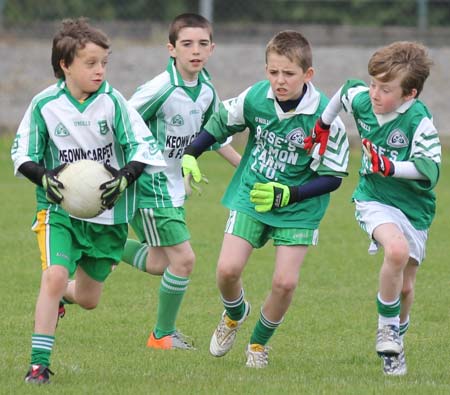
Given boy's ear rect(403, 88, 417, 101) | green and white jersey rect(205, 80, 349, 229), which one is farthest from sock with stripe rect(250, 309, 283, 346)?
boy's ear rect(403, 88, 417, 101)

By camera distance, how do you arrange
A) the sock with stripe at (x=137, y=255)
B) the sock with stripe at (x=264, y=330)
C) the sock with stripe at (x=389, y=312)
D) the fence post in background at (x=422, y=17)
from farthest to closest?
1. the fence post in background at (x=422, y=17)
2. the sock with stripe at (x=137, y=255)
3. the sock with stripe at (x=264, y=330)
4. the sock with stripe at (x=389, y=312)

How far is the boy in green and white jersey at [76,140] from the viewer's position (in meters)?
5.71

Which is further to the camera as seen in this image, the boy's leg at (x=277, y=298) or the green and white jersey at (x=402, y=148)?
the boy's leg at (x=277, y=298)

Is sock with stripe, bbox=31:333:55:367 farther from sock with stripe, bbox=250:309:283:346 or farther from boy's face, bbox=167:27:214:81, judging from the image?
boy's face, bbox=167:27:214:81

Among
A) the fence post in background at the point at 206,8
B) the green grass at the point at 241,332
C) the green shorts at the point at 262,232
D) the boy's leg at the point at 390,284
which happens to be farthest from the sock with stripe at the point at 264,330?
the fence post in background at the point at 206,8

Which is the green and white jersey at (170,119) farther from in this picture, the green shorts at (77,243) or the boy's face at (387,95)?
the boy's face at (387,95)

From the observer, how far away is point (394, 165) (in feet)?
19.1

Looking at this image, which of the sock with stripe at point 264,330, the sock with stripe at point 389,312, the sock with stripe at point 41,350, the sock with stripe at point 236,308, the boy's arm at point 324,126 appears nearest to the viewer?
the sock with stripe at point 41,350

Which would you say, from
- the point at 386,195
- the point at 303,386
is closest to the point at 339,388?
the point at 303,386

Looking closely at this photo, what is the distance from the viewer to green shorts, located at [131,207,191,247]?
7094 mm

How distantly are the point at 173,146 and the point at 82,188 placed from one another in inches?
71.5

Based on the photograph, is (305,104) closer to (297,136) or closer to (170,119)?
(297,136)

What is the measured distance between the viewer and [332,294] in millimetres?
8578

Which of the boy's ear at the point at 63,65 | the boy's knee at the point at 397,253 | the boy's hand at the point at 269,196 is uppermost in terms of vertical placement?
the boy's ear at the point at 63,65
